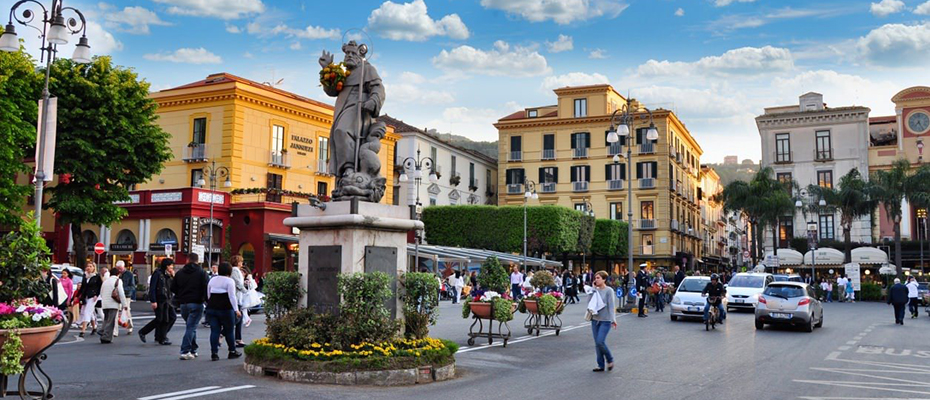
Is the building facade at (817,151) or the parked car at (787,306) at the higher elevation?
the building facade at (817,151)

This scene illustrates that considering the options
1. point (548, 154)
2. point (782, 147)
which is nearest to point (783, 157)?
point (782, 147)

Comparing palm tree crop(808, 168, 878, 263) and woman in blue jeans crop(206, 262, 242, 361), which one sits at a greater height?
palm tree crop(808, 168, 878, 263)

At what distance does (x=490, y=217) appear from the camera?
56.0 m

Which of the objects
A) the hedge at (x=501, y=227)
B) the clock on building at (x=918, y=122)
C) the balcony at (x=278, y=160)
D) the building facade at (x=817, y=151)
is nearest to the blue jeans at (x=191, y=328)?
the balcony at (x=278, y=160)

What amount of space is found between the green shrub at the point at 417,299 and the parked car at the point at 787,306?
13.4 meters

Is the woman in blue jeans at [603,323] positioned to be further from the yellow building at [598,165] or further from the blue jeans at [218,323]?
the yellow building at [598,165]

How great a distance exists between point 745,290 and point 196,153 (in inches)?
1150

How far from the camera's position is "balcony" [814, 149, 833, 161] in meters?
65.8

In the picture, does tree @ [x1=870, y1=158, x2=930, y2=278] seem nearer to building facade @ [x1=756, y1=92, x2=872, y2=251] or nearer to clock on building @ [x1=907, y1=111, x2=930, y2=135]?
clock on building @ [x1=907, y1=111, x2=930, y2=135]

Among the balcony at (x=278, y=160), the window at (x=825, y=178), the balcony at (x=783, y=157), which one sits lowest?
the balcony at (x=278, y=160)

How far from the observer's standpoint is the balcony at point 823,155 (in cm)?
6581

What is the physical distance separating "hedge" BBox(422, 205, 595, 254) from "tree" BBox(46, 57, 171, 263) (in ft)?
86.6

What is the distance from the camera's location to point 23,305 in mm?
7609

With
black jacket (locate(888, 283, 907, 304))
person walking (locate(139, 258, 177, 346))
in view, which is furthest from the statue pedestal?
black jacket (locate(888, 283, 907, 304))
